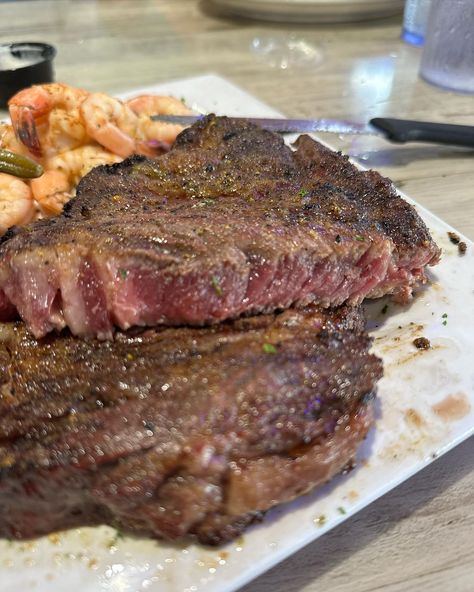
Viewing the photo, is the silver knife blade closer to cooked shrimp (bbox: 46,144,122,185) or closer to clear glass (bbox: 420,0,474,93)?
cooked shrimp (bbox: 46,144,122,185)

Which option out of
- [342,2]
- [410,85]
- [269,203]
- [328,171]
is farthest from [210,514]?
[342,2]

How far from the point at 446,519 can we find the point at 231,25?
6031 millimetres

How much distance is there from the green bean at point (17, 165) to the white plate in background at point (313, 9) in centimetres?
405

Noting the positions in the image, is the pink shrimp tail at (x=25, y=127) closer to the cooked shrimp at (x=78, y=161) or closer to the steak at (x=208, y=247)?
the cooked shrimp at (x=78, y=161)

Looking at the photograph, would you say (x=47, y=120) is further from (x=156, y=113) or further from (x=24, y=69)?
(x=24, y=69)

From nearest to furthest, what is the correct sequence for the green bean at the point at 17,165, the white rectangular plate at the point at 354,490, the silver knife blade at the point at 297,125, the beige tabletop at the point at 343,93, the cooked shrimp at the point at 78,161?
the white rectangular plate at the point at 354,490 → the beige tabletop at the point at 343,93 → the green bean at the point at 17,165 → the cooked shrimp at the point at 78,161 → the silver knife blade at the point at 297,125

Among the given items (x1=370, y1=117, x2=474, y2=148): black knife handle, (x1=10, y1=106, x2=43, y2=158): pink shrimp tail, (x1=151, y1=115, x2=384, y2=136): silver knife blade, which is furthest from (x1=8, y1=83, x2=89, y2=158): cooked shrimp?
(x1=370, y1=117, x2=474, y2=148): black knife handle

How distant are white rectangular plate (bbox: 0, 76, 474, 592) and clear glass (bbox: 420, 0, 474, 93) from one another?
2.94 meters

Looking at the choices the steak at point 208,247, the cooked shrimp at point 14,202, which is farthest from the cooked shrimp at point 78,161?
the steak at point 208,247

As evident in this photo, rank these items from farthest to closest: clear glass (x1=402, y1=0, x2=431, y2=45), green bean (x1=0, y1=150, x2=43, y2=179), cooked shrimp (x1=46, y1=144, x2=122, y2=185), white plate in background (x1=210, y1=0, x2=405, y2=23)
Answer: white plate in background (x1=210, y1=0, x2=405, y2=23) < clear glass (x1=402, y1=0, x2=431, y2=45) < cooked shrimp (x1=46, y1=144, x2=122, y2=185) < green bean (x1=0, y1=150, x2=43, y2=179)

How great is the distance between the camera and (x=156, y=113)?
376cm

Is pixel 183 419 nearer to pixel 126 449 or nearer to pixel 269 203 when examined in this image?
pixel 126 449

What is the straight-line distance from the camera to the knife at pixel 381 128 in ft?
11.9

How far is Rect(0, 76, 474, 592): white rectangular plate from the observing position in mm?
1531
